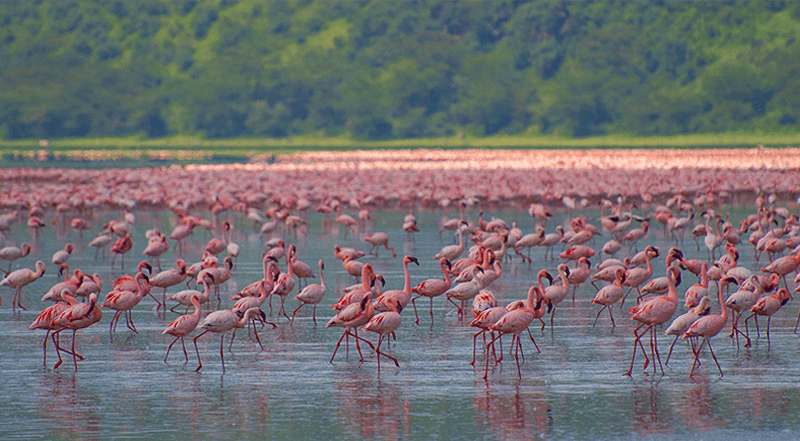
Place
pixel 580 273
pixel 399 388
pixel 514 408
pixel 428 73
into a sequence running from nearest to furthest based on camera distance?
pixel 514 408, pixel 399 388, pixel 580 273, pixel 428 73

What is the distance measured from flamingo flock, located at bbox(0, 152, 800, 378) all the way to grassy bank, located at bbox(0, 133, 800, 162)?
56910 millimetres

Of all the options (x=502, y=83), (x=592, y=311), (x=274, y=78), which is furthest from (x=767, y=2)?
(x=592, y=311)

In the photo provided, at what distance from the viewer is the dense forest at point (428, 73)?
4316 inches

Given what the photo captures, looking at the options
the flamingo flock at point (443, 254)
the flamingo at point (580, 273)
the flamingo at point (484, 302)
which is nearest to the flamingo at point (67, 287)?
the flamingo flock at point (443, 254)

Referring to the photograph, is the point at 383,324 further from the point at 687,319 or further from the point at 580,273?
the point at 580,273

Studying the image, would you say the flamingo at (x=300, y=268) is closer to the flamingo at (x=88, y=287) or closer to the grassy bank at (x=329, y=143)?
the flamingo at (x=88, y=287)

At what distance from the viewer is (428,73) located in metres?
119

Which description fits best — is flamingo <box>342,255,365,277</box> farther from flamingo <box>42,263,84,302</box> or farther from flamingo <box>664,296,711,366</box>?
flamingo <box>664,296,711,366</box>

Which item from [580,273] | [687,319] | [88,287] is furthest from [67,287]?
[687,319]

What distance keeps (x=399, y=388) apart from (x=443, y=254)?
23.6 feet

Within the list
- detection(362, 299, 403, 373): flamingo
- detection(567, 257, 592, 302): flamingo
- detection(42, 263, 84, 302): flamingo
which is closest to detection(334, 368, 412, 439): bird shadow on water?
detection(362, 299, 403, 373): flamingo

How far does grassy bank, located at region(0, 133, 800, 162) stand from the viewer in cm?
9888

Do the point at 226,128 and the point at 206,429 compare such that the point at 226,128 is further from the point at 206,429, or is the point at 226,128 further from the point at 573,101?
the point at 206,429

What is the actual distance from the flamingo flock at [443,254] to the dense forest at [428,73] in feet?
230
